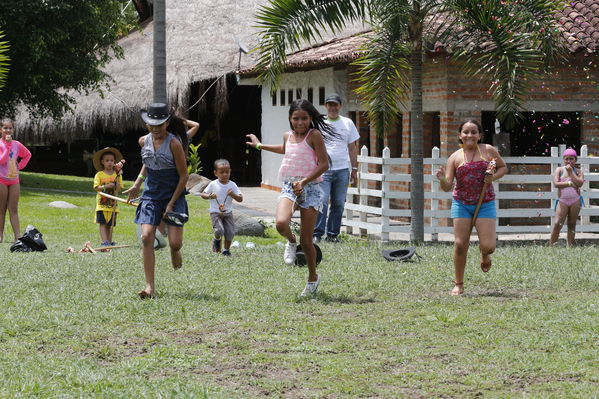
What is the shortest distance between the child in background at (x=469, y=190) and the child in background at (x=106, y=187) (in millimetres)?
5779

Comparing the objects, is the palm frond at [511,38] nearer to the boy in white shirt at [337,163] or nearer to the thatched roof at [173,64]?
the boy in white shirt at [337,163]

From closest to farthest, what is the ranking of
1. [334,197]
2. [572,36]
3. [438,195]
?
[334,197] < [438,195] < [572,36]

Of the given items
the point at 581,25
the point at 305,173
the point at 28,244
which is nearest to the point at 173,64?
the point at 581,25

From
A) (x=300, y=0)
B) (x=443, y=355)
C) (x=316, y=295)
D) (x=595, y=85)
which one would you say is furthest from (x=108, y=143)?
(x=443, y=355)

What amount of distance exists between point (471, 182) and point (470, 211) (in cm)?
27

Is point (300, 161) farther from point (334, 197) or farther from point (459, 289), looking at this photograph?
point (334, 197)

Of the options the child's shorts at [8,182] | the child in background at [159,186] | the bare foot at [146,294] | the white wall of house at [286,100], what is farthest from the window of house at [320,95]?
the bare foot at [146,294]

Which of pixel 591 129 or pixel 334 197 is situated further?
pixel 591 129

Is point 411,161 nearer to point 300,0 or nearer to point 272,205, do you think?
point 300,0

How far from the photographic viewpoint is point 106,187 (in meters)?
13.8

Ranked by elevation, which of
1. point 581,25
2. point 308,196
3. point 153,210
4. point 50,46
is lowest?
point 153,210

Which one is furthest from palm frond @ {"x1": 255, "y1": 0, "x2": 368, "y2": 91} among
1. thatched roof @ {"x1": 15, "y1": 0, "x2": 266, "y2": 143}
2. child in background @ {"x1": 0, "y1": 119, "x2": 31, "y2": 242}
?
thatched roof @ {"x1": 15, "y1": 0, "x2": 266, "y2": 143}

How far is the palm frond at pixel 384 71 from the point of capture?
14.1m

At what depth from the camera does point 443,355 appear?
22.1 feet
